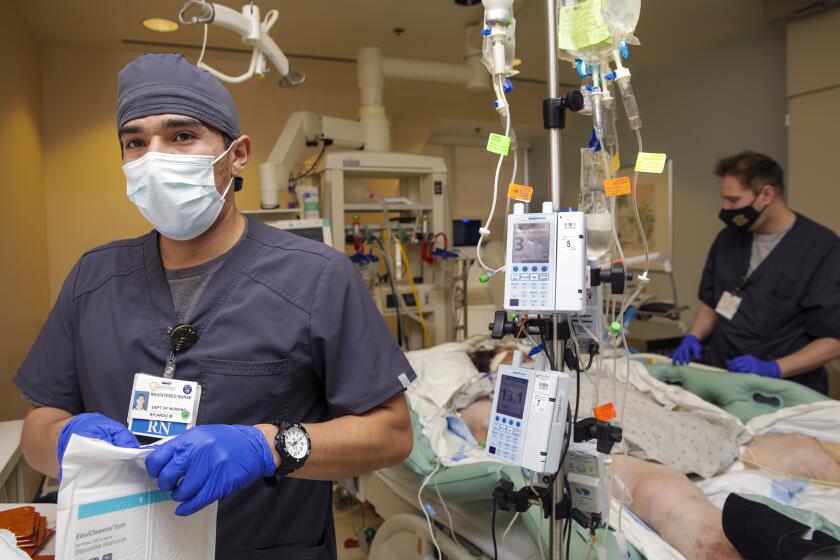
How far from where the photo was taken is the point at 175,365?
928 mm

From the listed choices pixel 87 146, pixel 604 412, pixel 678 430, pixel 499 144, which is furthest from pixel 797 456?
pixel 87 146

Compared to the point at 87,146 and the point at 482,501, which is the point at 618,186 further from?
the point at 87,146

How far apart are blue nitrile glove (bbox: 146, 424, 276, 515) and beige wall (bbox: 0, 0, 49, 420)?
219 cm

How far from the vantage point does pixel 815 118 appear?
3252mm

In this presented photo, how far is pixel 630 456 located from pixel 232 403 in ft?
4.43

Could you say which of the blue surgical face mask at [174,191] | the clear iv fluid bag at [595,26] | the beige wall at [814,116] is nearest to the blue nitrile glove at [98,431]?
the blue surgical face mask at [174,191]

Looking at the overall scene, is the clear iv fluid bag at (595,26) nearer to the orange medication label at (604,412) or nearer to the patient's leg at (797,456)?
the orange medication label at (604,412)

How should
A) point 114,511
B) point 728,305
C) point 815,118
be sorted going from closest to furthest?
point 114,511 < point 728,305 < point 815,118

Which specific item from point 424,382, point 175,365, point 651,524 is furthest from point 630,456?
point 175,365

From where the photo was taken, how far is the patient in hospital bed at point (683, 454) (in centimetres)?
135

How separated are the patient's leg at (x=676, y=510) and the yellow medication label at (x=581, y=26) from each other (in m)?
1.13

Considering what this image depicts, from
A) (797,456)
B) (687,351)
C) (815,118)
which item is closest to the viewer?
(797,456)

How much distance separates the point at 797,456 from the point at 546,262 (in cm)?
138

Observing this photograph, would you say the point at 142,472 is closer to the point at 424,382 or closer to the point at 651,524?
the point at 651,524
